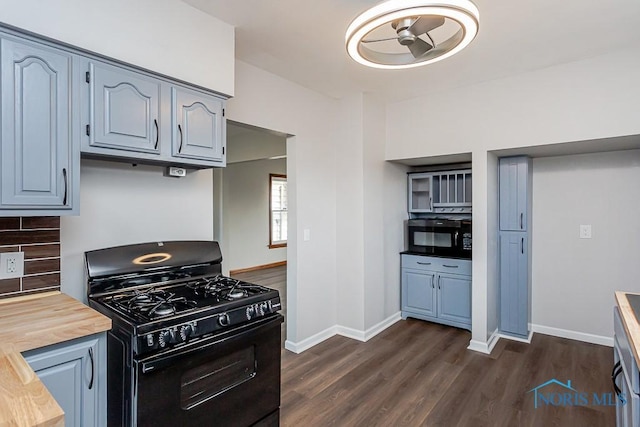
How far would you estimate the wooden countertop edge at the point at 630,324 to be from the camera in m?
1.23

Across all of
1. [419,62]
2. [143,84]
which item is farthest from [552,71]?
[143,84]

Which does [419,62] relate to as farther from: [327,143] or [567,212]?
[567,212]

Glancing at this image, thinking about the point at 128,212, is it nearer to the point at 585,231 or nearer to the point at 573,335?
the point at 585,231

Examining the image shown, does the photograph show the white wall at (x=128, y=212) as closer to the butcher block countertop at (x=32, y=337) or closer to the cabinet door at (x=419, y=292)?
the butcher block countertop at (x=32, y=337)

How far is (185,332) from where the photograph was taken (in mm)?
1514

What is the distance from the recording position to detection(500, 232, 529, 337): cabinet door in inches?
136

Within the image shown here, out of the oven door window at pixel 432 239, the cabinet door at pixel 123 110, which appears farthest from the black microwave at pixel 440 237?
the cabinet door at pixel 123 110

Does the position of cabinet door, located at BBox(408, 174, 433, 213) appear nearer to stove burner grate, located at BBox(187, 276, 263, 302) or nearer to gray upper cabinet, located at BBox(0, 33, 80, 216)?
stove burner grate, located at BBox(187, 276, 263, 302)

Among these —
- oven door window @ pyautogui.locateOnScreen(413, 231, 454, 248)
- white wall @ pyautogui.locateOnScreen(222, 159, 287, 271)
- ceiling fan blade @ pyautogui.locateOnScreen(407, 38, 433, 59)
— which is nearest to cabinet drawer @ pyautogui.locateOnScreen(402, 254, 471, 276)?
oven door window @ pyautogui.locateOnScreen(413, 231, 454, 248)

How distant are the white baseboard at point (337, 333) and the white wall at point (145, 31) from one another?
93.2 inches

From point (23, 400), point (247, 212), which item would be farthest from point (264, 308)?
point (247, 212)

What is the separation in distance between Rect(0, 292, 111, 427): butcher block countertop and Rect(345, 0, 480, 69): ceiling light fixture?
66.4 inches

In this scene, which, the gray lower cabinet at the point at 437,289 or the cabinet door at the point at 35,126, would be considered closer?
the cabinet door at the point at 35,126

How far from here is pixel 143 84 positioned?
1789 millimetres
